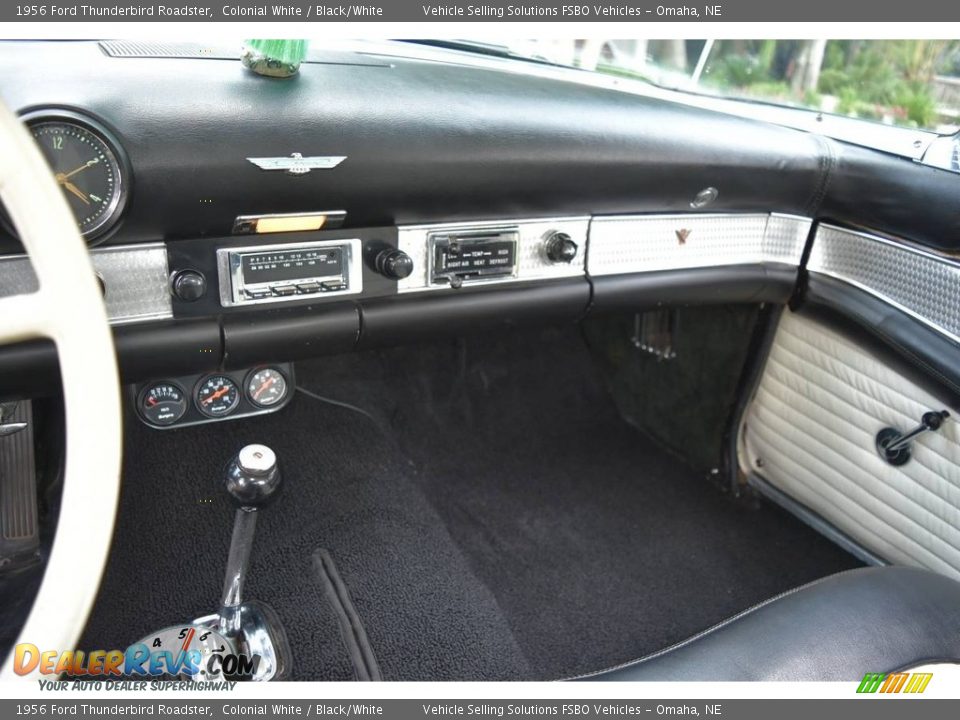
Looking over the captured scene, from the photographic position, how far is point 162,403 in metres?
1.67

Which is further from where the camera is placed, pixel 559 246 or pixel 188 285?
pixel 559 246

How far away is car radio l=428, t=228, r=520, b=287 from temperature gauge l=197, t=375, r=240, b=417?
0.55 metres

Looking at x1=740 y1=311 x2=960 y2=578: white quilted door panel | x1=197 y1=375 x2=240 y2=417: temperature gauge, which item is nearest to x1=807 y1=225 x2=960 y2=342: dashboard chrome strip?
x1=740 y1=311 x2=960 y2=578: white quilted door panel

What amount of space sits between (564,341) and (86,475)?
82.5 inches

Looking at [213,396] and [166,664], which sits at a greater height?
[213,396]

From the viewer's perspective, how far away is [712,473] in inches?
93.7

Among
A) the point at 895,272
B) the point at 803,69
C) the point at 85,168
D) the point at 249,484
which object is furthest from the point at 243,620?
the point at 803,69

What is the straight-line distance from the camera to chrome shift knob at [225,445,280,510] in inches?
45.4

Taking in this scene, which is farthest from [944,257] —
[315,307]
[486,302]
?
[315,307]

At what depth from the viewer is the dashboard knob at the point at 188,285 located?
131 centimetres

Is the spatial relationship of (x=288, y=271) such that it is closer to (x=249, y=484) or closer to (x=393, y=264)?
(x=393, y=264)

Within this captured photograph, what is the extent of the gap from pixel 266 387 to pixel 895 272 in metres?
1.54

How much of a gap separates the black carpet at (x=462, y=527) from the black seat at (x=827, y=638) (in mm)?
566
